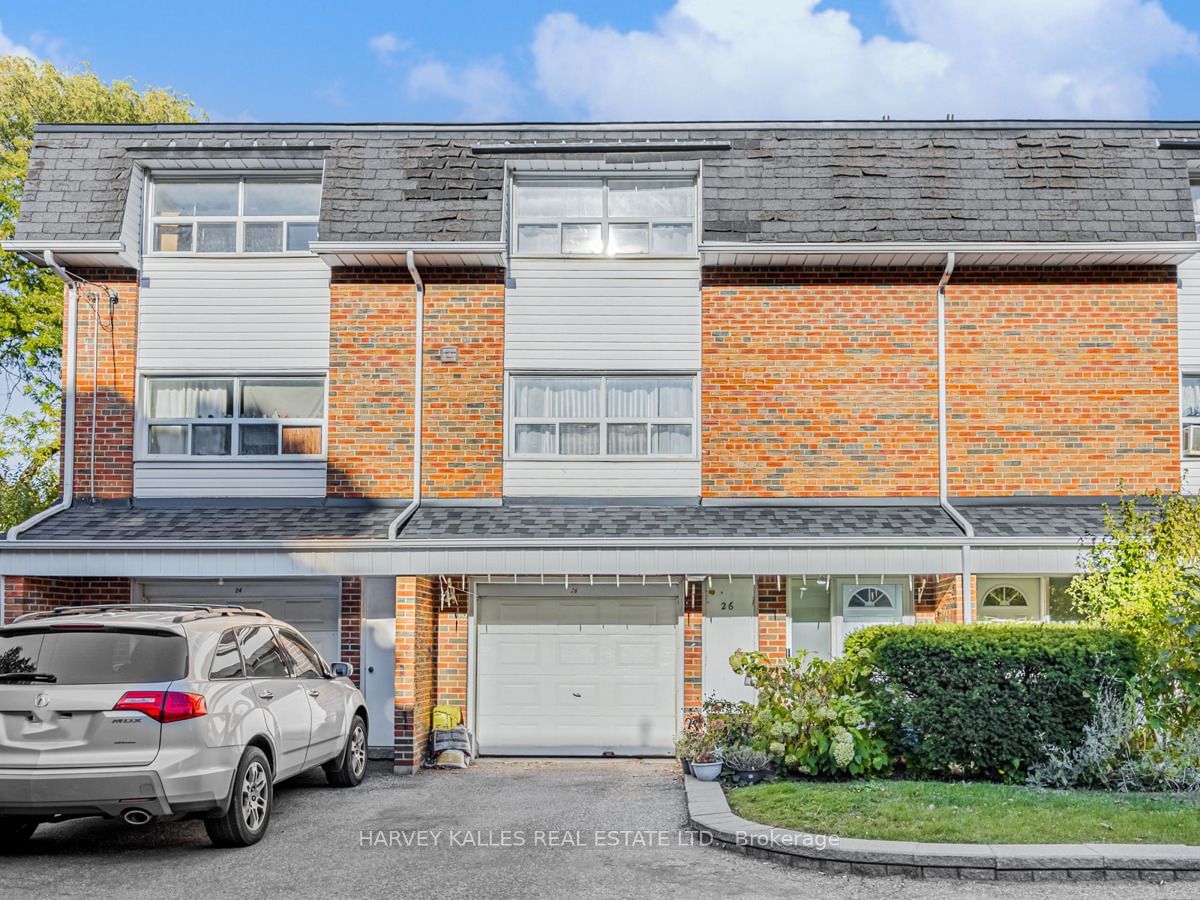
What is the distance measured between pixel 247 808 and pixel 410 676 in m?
4.33

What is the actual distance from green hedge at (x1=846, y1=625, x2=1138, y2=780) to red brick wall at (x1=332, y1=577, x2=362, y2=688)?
6.51 meters

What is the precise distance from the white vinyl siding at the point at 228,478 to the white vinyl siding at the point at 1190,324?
10.3 metres

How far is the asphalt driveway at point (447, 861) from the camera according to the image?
6891 millimetres

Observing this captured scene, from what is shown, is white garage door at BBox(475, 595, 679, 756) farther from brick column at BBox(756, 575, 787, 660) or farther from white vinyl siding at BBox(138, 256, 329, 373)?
white vinyl siding at BBox(138, 256, 329, 373)

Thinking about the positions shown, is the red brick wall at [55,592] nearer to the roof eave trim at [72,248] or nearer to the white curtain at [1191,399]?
the roof eave trim at [72,248]

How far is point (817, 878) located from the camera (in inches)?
281

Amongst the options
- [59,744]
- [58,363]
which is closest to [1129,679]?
[59,744]

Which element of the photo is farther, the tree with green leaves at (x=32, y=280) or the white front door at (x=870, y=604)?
the tree with green leaves at (x=32, y=280)

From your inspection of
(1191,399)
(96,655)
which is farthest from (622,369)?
(96,655)

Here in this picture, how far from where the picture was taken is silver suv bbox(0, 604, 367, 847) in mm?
7262

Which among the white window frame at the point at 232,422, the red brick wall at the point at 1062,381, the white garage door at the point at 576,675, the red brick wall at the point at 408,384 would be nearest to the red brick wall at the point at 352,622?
the red brick wall at the point at 408,384

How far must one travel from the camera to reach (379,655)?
13930mm

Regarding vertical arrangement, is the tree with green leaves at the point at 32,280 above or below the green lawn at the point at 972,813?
above

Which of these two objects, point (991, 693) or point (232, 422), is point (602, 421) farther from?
point (991, 693)
